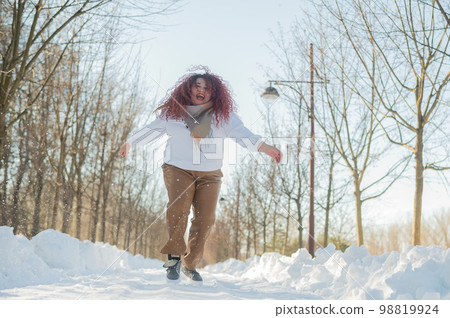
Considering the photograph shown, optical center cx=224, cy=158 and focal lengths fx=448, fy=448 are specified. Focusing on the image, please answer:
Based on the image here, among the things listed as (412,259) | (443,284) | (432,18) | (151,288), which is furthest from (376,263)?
(432,18)

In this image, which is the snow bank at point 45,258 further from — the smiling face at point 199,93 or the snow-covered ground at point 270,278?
the smiling face at point 199,93

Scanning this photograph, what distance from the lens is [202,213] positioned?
13.6ft

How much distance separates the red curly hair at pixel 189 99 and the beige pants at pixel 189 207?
49 cm

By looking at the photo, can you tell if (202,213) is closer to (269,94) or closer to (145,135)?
(145,135)

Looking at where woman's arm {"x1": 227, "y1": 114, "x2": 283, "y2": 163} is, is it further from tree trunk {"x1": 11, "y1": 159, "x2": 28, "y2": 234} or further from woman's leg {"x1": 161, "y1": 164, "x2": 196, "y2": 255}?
tree trunk {"x1": 11, "y1": 159, "x2": 28, "y2": 234}

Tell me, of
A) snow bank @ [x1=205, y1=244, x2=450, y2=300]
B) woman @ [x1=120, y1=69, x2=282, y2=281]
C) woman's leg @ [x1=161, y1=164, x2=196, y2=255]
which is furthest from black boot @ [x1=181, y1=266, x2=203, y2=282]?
snow bank @ [x1=205, y1=244, x2=450, y2=300]

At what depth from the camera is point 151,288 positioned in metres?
3.60

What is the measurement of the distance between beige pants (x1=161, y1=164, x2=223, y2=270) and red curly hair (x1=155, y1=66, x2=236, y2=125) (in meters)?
0.49

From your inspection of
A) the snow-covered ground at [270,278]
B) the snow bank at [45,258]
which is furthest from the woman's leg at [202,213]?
Result: the snow bank at [45,258]

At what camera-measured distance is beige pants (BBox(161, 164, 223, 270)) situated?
13.2 feet

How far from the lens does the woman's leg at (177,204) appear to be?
158 inches

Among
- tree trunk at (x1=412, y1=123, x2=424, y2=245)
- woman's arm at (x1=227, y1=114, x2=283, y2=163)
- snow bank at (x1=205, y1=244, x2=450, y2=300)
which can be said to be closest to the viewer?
snow bank at (x1=205, y1=244, x2=450, y2=300)

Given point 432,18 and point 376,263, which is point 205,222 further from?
point 432,18

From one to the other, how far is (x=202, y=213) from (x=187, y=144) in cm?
66
